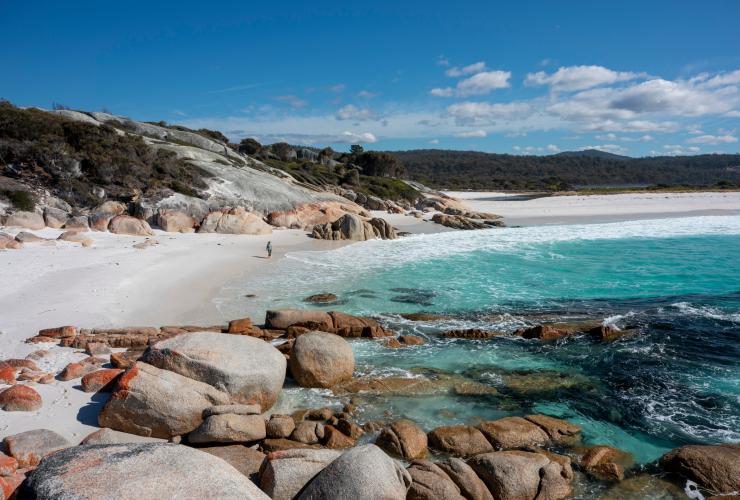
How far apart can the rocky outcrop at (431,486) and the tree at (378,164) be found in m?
57.8

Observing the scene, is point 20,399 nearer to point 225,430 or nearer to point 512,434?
point 225,430

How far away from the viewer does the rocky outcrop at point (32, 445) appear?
5.69 meters

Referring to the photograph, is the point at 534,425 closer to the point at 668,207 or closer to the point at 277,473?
the point at 277,473

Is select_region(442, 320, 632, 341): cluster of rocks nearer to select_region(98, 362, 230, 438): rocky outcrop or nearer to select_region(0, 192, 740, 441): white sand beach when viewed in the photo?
select_region(0, 192, 740, 441): white sand beach

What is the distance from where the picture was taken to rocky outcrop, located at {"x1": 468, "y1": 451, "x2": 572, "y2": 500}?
5746mm

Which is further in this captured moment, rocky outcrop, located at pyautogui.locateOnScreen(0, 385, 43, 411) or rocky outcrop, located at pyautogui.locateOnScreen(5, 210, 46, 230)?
rocky outcrop, located at pyautogui.locateOnScreen(5, 210, 46, 230)

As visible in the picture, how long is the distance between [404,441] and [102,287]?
34.7 feet

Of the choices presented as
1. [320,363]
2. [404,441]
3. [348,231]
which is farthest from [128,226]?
[404,441]

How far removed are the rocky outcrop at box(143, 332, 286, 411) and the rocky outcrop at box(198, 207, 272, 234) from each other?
17856 mm

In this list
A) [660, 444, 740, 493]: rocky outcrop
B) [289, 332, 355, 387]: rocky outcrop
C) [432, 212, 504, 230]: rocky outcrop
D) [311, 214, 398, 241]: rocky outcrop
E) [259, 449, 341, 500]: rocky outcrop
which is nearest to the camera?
[259, 449, 341, 500]: rocky outcrop

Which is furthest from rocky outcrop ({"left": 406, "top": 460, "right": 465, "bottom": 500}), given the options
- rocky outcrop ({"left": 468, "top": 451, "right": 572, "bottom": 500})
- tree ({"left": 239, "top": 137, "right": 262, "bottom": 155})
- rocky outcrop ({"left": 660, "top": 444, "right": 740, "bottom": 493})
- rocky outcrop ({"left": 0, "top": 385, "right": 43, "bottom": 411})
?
tree ({"left": 239, "top": 137, "right": 262, "bottom": 155})

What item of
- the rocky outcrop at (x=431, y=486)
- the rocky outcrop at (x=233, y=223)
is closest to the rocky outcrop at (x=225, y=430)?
the rocky outcrop at (x=431, y=486)

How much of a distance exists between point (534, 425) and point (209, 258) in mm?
14991

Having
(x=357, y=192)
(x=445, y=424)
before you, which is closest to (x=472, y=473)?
(x=445, y=424)
